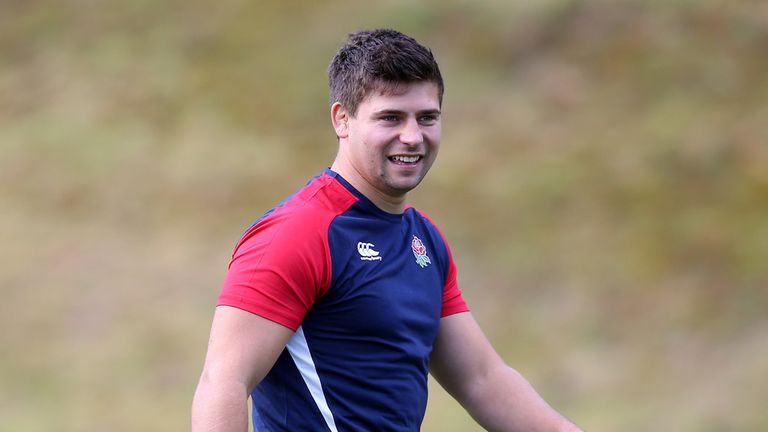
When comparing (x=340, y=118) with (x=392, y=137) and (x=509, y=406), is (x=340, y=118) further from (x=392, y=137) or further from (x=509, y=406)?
(x=509, y=406)

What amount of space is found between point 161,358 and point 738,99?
5.66 m

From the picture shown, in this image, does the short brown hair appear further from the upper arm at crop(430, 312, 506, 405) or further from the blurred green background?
the blurred green background

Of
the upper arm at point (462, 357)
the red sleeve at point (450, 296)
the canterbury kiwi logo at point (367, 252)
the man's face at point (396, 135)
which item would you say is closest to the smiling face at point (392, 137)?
the man's face at point (396, 135)

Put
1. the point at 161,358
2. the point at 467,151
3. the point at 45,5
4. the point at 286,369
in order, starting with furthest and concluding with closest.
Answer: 1. the point at 45,5
2. the point at 467,151
3. the point at 161,358
4. the point at 286,369

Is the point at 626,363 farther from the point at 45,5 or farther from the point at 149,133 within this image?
the point at 45,5

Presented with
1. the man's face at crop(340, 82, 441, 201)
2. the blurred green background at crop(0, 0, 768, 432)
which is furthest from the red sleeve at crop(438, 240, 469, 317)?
the blurred green background at crop(0, 0, 768, 432)

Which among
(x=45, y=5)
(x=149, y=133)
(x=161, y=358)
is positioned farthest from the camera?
(x=45, y=5)

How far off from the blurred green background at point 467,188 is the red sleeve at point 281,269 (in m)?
6.44

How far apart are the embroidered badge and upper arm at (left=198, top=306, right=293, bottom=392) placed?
55 cm

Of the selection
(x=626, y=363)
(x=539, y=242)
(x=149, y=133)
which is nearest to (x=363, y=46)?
(x=626, y=363)

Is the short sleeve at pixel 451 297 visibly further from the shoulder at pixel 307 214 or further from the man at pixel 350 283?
the shoulder at pixel 307 214

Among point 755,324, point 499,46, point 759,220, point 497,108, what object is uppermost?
point 499,46

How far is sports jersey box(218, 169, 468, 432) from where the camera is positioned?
2.82 m

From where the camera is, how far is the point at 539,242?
10.7m
